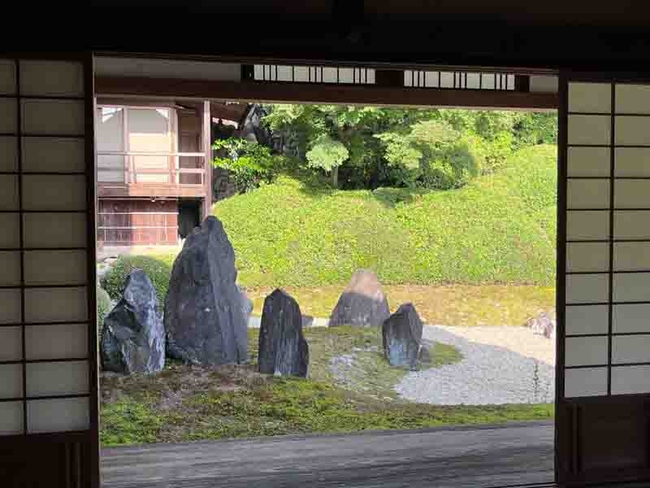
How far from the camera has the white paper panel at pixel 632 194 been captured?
3.22m

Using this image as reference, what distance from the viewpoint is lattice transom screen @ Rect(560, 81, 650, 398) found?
3.17m

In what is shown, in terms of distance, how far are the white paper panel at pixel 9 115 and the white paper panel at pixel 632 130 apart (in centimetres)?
263

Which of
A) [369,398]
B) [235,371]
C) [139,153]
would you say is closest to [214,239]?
[235,371]

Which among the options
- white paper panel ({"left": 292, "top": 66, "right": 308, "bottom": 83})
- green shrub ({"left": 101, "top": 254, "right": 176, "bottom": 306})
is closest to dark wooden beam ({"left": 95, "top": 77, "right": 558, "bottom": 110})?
white paper panel ({"left": 292, "top": 66, "right": 308, "bottom": 83})

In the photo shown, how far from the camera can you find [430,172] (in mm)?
12367

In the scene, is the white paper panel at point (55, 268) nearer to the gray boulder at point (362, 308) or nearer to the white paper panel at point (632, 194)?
the white paper panel at point (632, 194)

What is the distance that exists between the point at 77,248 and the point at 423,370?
6.84m

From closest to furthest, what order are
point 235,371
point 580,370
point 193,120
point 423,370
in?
point 580,370 → point 235,371 → point 423,370 → point 193,120

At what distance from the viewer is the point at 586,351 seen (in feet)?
10.5

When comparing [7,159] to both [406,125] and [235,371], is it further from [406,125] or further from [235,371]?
[406,125]

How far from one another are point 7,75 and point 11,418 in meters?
1.34

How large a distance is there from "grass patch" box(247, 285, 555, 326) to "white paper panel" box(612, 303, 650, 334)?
769 centimetres

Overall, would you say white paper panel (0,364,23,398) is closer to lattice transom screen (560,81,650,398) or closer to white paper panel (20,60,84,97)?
white paper panel (20,60,84,97)

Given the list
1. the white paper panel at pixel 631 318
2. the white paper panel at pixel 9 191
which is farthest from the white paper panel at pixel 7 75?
the white paper panel at pixel 631 318
